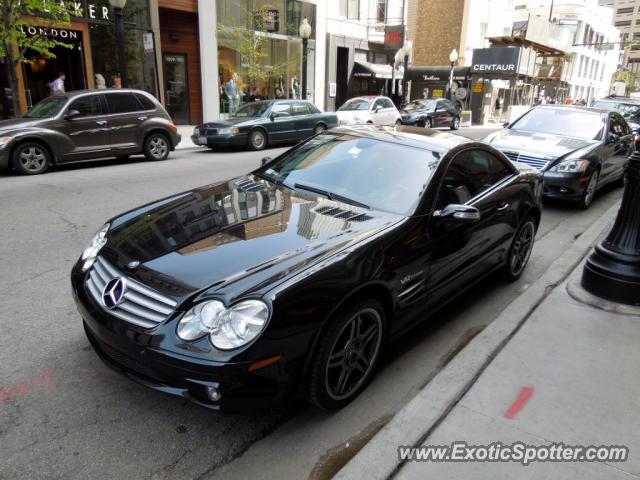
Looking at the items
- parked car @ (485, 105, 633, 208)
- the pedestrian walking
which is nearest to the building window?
the pedestrian walking

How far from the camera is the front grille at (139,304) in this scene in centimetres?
252

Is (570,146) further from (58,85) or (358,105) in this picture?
(58,85)

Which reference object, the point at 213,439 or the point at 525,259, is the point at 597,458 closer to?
the point at 213,439

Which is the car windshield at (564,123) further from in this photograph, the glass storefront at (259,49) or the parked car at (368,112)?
the glass storefront at (259,49)

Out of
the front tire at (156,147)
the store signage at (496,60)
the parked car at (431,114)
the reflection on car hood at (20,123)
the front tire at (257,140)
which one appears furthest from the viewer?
the store signage at (496,60)

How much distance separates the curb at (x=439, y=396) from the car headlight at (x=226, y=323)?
2.70 feet

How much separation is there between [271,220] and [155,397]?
130 centimetres

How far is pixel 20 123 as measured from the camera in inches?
385

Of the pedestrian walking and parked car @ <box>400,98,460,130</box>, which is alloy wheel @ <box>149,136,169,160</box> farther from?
parked car @ <box>400,98,460,130</box>

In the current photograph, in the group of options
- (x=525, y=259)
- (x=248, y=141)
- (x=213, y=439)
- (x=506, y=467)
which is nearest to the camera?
(x=506, y=467)

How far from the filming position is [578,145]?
27.0ft

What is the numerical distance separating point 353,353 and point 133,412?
4.27 feet

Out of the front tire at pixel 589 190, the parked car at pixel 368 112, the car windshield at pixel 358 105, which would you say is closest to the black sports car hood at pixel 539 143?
the front tire at pixel 589 190

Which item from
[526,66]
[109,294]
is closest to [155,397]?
[109,294]
